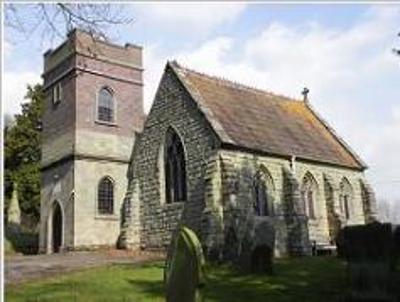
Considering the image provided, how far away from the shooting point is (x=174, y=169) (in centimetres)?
2664

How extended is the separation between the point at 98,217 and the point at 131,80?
866cm

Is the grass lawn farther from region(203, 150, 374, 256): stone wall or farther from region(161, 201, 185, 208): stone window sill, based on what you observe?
region(161, 201, 185, 208): stone window sill

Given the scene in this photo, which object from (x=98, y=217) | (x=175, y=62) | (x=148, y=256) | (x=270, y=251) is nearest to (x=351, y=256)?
(x=270, y=251)

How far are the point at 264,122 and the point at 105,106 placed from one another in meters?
9.77

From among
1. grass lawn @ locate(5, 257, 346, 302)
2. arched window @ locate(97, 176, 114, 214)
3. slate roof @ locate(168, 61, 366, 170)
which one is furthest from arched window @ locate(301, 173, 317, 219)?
arched window @ locate(97, 176, 114, 214)

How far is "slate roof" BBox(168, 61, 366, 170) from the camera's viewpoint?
25.4 meters

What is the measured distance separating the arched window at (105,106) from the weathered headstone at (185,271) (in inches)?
934

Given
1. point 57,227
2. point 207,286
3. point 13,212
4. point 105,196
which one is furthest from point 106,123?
point 207,286

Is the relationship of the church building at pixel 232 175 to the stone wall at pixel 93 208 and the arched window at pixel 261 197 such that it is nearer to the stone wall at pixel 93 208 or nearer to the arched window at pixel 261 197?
the arched window at pixel 261 197

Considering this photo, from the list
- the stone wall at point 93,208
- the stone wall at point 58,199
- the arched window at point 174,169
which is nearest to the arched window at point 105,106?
the stone wall at point 93,208

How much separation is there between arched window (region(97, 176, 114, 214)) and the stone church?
58mm

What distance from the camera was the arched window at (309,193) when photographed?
93.2ft

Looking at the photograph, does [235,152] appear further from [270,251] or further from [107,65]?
[107,65]

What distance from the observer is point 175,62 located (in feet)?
89.9
